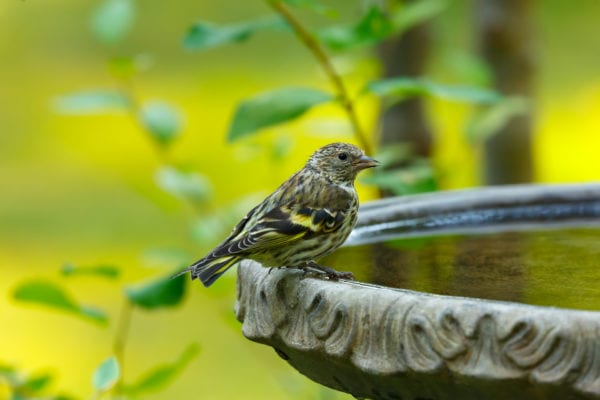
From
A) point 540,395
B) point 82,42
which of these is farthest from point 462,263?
point 82,42

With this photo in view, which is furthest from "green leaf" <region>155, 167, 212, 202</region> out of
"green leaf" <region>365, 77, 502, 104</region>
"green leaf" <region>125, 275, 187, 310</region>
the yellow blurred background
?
the yellow blurred background

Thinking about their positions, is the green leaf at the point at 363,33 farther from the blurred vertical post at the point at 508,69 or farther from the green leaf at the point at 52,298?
the blurred vertical post at the point at 508,69

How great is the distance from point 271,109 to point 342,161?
0.26m

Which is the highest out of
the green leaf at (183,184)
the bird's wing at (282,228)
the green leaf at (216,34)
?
the green leaf at (216,34)

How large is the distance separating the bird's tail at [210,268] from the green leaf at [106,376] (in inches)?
12.8

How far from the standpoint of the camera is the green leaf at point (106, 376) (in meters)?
2.78

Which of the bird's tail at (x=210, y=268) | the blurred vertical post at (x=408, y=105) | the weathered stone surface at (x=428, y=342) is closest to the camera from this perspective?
the weathered stone surface at (x=428, y=342)

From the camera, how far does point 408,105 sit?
15.0 feet

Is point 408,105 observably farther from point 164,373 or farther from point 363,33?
point 164,373

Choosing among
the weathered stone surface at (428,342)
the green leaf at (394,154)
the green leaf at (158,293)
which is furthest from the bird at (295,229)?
the green leaf at (158,293)

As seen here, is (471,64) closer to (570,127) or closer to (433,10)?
(433,10)

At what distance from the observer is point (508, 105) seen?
3.90m

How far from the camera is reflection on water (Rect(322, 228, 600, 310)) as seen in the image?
8.06 ft

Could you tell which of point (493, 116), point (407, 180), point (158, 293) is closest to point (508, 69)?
point (493, 116)
